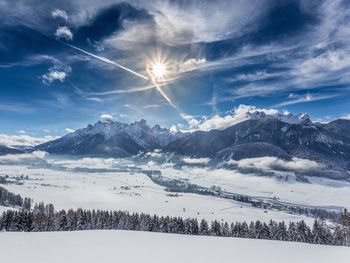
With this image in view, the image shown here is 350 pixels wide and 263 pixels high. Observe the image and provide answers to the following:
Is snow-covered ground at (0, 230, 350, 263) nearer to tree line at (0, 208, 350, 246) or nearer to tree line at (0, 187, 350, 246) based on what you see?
tree line at (0, 187, 350, 246)

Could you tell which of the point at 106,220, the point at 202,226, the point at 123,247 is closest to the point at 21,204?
the point at 106,220

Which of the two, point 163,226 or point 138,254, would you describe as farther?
point 163,226

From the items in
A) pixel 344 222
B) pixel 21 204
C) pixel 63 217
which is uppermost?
pixel 344 222

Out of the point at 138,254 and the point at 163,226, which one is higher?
the point at 138,254

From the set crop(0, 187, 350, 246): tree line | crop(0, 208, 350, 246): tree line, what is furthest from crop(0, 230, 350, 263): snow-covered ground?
crop(0, 208, 350, 246): tree line

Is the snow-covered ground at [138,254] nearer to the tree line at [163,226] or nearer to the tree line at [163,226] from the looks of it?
the tree line at [163,226]

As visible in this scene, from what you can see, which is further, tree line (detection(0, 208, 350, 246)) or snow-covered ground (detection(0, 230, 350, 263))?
tree line (detection(0, 208, 350, 246))

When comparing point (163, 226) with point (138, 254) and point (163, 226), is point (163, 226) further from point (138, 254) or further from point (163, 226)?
point (138, 254)

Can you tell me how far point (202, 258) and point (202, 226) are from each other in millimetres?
63451

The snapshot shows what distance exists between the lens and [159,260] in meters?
21.6

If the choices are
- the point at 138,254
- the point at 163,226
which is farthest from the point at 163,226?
the point at 138,254

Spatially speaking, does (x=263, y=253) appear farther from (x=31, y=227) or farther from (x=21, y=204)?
(x=21, y=204)

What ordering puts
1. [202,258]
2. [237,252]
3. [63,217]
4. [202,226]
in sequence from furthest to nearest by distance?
[202,226] < [63,217] < [237,252] < [202,258]

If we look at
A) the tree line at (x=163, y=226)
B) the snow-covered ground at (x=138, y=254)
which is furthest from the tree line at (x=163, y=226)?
the snow-covered ground at (x=138, y=254)
